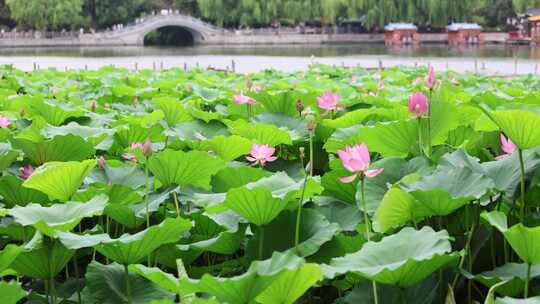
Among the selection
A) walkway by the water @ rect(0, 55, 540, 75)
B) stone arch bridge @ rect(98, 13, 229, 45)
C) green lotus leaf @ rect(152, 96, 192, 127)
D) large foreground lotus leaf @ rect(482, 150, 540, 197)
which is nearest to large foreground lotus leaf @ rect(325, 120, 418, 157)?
large foreground lotus leaf @ rect(482, 150, 540, 197)

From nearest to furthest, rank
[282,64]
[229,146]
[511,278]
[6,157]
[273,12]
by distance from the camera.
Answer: [511,278] < [6,157] < [229,146] < [282,64] < [273,12]

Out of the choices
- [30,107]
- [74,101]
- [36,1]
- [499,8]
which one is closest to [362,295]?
[30,107]

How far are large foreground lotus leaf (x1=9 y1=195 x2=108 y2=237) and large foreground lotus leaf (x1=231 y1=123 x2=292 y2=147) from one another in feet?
1.83

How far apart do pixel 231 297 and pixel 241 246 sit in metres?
0.36

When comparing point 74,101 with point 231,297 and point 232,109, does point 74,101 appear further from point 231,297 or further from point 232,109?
point 231,297

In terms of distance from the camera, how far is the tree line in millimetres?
40094

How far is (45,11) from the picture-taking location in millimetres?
43875

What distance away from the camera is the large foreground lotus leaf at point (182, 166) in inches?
51.3

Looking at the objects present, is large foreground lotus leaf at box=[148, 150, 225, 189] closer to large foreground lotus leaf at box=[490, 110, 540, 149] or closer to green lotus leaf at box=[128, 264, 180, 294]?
green lotus leaf at box=[128, 264, 180, 294]

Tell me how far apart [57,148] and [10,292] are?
72cm

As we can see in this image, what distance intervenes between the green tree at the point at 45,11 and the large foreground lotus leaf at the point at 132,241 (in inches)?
1771

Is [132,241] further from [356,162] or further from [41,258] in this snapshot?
[356,162]

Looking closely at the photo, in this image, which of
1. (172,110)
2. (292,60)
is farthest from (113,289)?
(292,60)

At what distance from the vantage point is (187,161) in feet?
4.32
